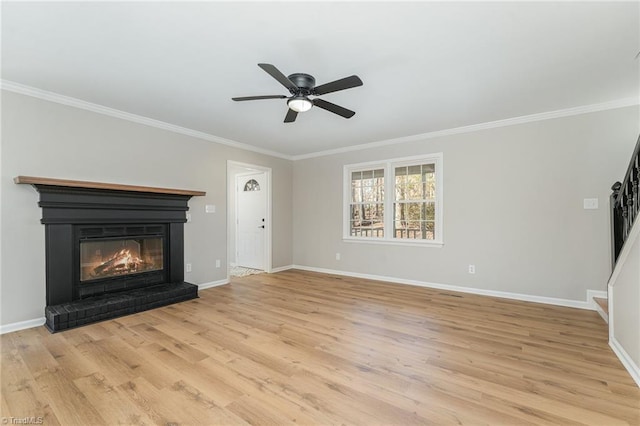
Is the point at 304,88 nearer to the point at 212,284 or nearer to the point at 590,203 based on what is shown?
the point at 212,284

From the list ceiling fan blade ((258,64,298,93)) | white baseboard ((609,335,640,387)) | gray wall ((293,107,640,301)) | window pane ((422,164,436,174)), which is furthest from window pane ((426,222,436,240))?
ceiling fan blade ((258,64,298,93))

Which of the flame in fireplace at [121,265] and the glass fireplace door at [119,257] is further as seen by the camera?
the flame in fireplace at [121,265]

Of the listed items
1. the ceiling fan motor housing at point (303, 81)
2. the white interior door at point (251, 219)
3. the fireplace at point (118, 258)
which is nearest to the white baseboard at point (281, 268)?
the white interior door at point (251, 219)

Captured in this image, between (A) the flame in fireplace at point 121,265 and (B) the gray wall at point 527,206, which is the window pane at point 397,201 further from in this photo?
(A) the flame in fireplace at point 121,265

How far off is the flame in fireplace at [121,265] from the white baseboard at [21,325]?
67 centimetres

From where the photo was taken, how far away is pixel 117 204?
12.2ft

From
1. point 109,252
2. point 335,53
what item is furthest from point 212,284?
point 335,53

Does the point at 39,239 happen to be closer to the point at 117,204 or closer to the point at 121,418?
the point at 117,204

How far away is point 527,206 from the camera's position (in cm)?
399

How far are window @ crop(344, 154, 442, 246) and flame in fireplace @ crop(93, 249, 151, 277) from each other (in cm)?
354

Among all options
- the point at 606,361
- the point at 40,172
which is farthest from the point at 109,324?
the point at 606,361

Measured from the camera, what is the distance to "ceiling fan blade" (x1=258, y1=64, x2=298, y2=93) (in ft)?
6.86

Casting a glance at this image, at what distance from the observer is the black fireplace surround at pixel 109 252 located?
3209mm

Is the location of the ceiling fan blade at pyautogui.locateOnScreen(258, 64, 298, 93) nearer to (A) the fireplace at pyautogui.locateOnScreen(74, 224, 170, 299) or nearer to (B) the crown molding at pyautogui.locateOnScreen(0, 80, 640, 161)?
(B) the crown molding at pyautogui.locateOnScreen(0, 80, 640, 161)
